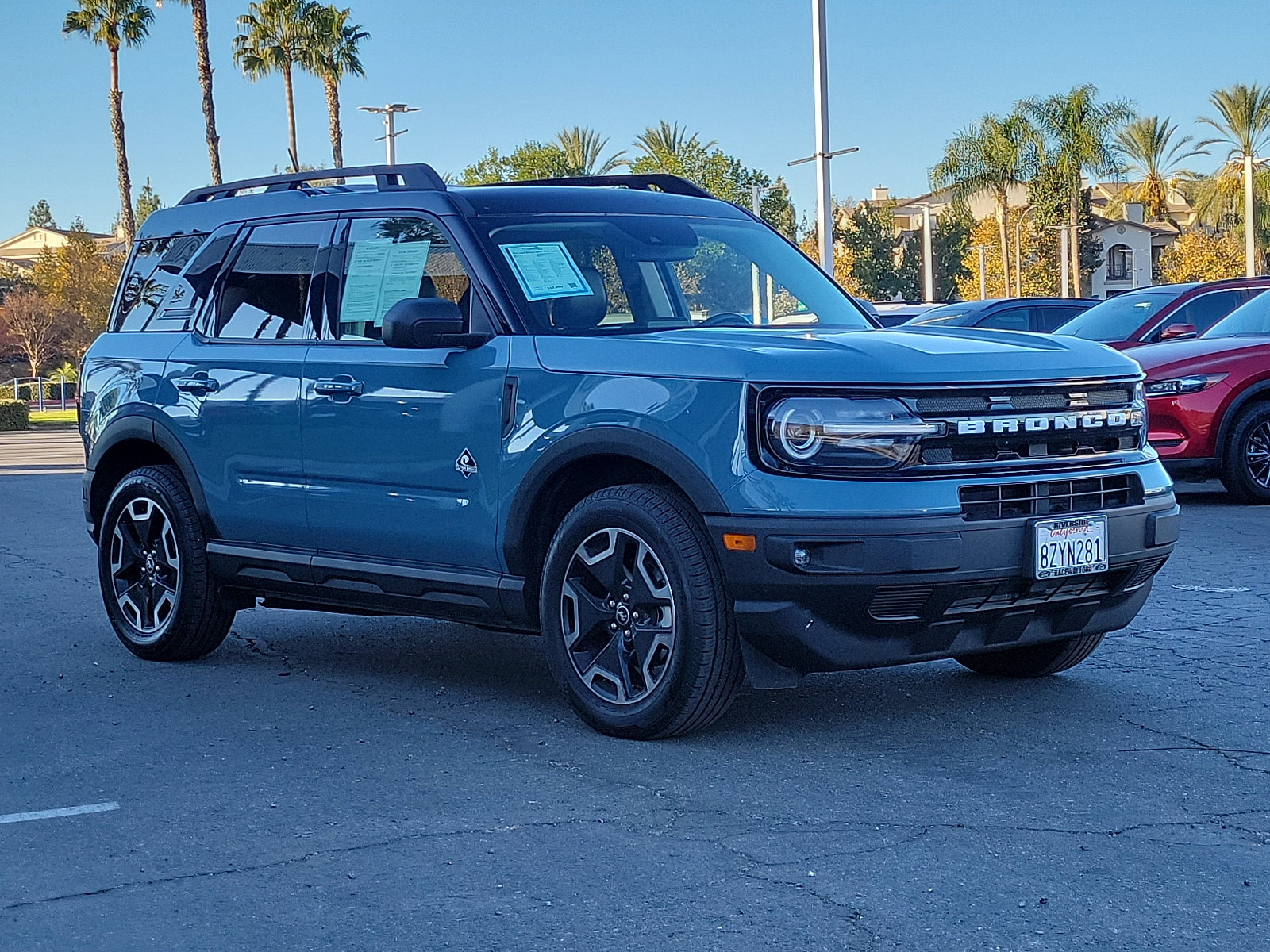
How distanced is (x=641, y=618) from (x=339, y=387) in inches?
61.2

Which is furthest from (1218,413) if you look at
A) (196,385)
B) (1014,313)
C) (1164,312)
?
(196,385)

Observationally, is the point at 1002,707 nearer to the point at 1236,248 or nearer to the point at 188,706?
the point at 188,706

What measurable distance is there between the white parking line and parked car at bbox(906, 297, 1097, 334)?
13.2m

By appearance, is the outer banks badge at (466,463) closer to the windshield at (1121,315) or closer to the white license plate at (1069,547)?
the white license plate at (1069,547)

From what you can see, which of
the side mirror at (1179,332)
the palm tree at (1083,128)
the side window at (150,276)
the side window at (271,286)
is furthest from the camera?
the palm tree at (1083,128)

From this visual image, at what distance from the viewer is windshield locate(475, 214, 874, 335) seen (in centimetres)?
594

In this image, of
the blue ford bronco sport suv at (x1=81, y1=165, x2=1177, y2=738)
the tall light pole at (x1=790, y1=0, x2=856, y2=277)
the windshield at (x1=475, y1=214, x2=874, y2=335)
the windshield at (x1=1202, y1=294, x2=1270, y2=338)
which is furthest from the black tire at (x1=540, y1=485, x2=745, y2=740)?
the tall light pole at (x1=790, y1=0, x2=856, y2=277)

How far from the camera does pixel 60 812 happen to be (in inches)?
187

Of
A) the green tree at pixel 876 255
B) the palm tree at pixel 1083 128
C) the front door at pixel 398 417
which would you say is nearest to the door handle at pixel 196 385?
the front door at pixel 398 417

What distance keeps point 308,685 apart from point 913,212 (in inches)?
5217

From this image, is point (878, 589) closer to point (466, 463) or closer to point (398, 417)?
point (466, 463)

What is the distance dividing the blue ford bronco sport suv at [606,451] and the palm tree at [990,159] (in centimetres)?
5847

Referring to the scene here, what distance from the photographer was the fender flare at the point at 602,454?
517 centimetres

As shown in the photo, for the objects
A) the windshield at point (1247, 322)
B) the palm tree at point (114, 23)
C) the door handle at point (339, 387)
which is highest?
the palm tree at point (114, 23)
